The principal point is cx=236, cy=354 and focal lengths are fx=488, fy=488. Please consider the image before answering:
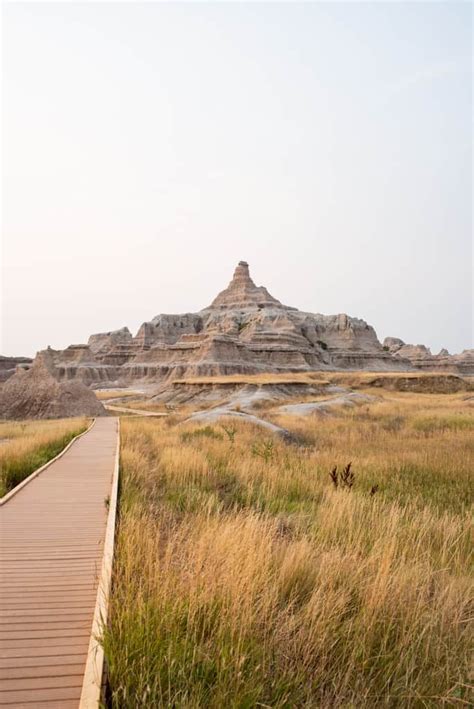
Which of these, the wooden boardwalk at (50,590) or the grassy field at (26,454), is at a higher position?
the wooden boardwalk at (50,590)

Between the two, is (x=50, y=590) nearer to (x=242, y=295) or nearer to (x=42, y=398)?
(x=42, y=398)

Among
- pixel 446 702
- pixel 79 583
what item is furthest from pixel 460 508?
pixel 79 583

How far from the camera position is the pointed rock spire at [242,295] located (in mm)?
129375

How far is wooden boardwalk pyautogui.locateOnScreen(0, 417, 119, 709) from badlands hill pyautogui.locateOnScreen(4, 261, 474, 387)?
68985mm

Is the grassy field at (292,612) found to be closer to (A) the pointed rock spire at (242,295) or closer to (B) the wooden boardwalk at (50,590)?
(B) the wooden boardwalk at (50,590)

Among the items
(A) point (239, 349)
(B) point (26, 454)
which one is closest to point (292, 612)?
(B) point (26, 454)

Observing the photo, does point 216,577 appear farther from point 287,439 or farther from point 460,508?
point 287,439

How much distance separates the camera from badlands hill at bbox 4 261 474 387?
82938mm

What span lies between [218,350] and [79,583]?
76.1 m

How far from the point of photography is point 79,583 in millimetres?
4141

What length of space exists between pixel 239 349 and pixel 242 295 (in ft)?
166

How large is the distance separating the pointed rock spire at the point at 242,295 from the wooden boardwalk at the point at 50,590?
398 ft

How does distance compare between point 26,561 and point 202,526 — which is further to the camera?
point 202,526

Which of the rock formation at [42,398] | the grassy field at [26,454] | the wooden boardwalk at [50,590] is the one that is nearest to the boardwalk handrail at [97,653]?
the wooden boardwalk at [50,590]
